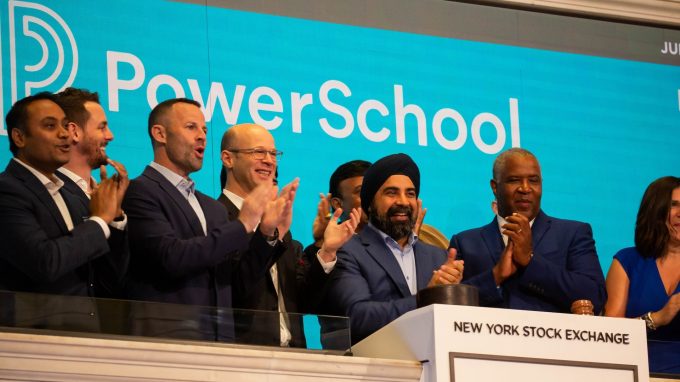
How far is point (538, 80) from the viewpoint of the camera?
7.31 metres

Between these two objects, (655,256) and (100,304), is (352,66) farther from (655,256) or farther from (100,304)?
(100,304)

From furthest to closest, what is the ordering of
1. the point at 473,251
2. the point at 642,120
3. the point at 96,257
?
the point at 642,120 → the point at 473,251 → the point at 96,257

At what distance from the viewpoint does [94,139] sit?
196 inches

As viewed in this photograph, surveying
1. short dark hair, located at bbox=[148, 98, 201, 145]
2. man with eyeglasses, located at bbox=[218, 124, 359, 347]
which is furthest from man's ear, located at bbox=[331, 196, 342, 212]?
short dark hair, located at bbox=[148, 98, 201, 145]

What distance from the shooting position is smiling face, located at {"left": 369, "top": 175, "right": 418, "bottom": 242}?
5324 millimetres

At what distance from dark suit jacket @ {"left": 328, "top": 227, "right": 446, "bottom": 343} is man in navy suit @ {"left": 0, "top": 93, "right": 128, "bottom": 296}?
2.91ft

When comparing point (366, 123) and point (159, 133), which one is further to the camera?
point (366, 123)

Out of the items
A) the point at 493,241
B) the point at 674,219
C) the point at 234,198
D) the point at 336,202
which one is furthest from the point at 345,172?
the point at 674,219

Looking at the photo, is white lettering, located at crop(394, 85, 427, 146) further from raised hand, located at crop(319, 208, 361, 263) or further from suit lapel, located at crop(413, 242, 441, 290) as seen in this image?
raised hand, located at crop(319, 208, 361, 263)

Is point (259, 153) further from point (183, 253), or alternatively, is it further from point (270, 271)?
point (183, 253)

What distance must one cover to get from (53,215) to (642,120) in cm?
397

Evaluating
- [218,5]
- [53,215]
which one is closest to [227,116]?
[218,5]

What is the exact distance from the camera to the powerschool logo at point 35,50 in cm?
600

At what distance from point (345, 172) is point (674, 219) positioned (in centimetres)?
145
